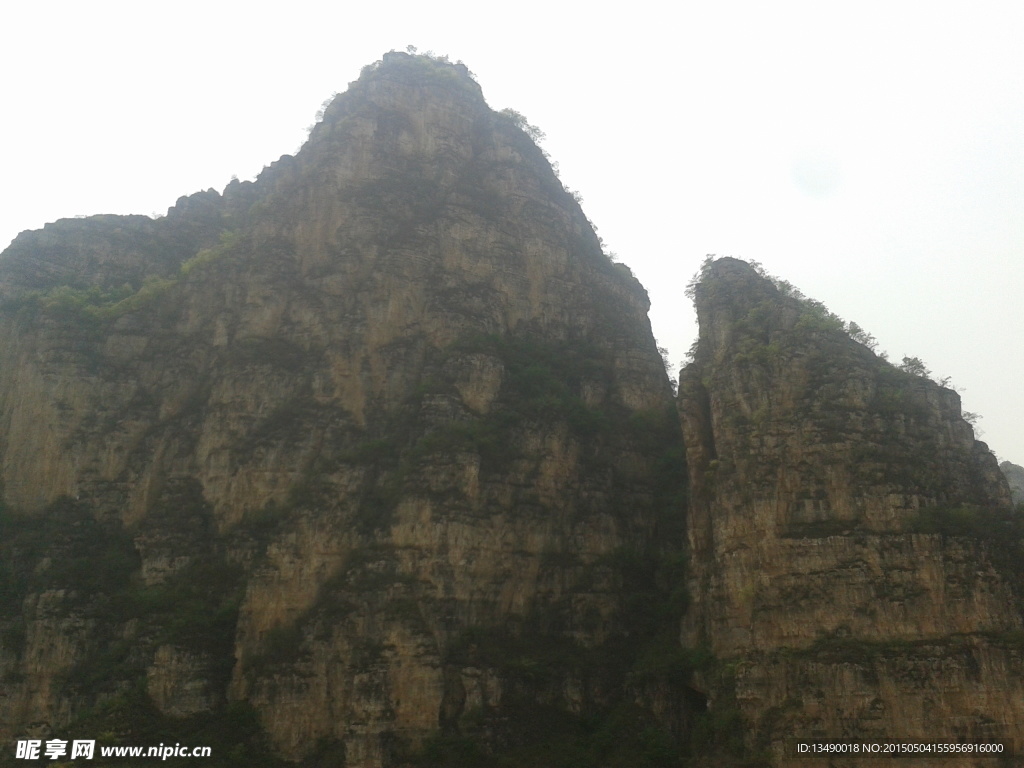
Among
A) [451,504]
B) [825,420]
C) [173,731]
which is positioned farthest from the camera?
[451,504]

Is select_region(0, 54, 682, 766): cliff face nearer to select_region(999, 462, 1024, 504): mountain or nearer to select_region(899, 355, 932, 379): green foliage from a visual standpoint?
select_region(899, 355, 932, 379): green foliage

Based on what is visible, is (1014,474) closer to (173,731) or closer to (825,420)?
(825,420)

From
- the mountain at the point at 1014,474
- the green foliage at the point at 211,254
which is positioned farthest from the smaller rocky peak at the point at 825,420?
the mountain at the point at 1014,474

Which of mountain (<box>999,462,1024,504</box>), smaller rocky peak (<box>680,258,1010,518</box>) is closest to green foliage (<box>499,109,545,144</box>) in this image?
smaller rocky peak (<box>680,258,1010,518</box>)

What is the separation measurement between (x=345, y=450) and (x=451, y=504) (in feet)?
19.4

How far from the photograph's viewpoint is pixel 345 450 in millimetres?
36688

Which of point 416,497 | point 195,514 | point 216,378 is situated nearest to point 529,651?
point 416,497

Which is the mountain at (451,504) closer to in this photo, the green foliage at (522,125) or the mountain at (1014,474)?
the green foliage at (522,125)

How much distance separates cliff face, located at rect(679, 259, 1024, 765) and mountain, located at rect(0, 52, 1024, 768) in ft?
0.33

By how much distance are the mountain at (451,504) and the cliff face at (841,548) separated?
0.10 m

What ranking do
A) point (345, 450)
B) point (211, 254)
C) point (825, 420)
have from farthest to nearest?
point (211, 254) < point (345, 450) < point (825, 420)

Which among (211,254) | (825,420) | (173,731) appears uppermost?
(211,254)

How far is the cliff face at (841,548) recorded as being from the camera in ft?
83.7

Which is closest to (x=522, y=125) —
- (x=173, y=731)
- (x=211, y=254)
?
(x=211, y=254)
